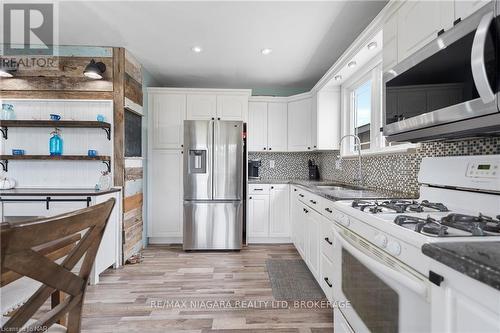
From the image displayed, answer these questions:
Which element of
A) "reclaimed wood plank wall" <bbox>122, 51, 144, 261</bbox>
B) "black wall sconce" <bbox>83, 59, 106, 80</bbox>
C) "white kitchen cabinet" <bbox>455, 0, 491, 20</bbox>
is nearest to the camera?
"white kitchen cabinet" <bbox>455, 0, 491, 20</bbox>

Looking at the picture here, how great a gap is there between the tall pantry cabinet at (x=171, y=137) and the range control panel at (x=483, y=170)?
2.93 metres

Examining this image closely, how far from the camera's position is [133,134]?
10.9 feet

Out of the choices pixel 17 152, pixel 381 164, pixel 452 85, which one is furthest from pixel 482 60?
pixel 17 152

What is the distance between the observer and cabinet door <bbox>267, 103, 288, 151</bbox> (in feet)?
13.6

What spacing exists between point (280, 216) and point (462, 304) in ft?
10.3

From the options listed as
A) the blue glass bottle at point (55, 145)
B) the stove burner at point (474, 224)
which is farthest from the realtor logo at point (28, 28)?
the stove burner at point (474, 224)

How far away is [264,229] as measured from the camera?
382cm

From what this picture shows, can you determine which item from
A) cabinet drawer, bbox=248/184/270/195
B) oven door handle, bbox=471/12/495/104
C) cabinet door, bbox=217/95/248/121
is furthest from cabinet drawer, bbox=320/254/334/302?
cabinet door, bbox=217/95/248/121

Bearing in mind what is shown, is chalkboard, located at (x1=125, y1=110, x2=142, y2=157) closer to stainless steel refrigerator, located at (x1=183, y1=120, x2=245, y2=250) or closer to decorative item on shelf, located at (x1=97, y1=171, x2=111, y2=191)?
decorative item on shelf, located at (x1=97, y1=171, x2=111, y2=191)

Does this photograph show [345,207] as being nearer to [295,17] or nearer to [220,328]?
[220,328]

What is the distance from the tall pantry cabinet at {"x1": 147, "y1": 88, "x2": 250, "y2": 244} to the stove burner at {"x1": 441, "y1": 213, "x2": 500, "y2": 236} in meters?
3.12

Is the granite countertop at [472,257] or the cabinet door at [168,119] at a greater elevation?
the cabinet door at [168,119]

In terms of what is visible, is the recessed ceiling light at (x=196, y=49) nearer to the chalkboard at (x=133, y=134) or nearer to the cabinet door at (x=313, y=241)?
the chalkboard at (x=133, y=134)

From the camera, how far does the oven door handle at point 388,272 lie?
87 cm
